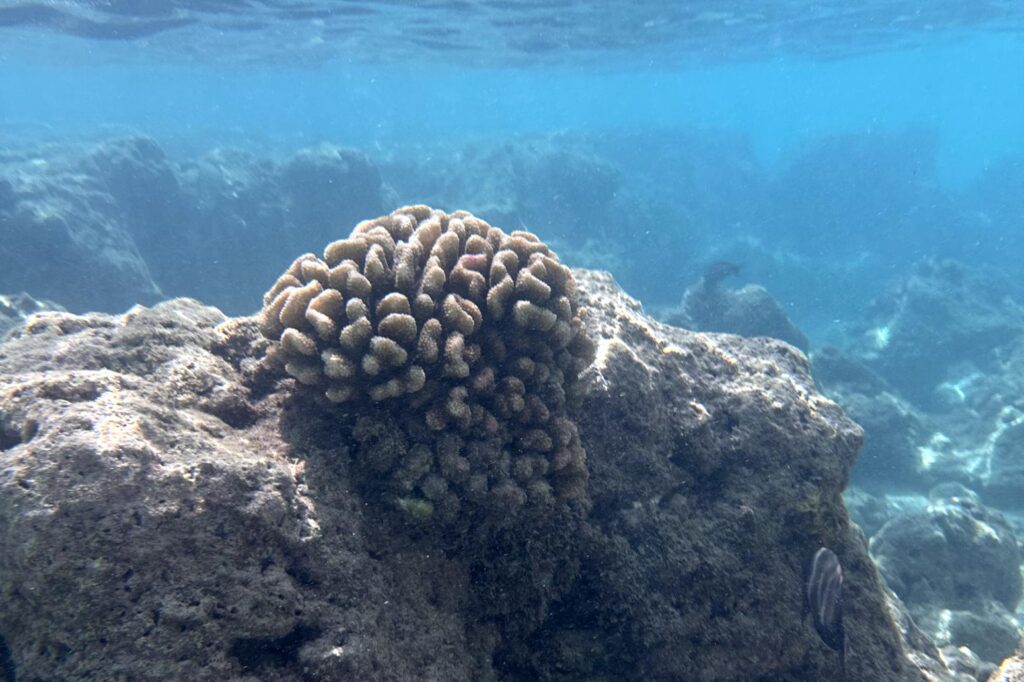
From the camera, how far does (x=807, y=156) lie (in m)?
37.7

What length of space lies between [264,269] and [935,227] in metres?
37.0

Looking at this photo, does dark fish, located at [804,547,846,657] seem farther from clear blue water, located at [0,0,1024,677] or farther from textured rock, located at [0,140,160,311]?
textured rock, located at [0,140,160,311]

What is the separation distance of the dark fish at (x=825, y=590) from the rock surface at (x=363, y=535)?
192 mm

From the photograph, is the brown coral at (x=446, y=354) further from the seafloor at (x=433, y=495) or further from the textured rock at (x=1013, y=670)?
the textured rock at (x=1013, y=670)

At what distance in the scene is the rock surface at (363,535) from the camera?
85.8 inches

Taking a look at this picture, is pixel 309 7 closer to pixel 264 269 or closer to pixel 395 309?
pixel 264 269

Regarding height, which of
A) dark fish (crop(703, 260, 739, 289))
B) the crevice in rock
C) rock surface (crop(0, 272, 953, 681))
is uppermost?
dark fish (crop(703, 260, 739, 289))

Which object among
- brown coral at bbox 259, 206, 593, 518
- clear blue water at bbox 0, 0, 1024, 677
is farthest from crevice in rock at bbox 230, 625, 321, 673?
clear blue water at bbox 0, 0, 1024, 677

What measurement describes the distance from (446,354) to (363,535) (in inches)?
40.3

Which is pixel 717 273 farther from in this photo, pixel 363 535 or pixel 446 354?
pixel 363 535

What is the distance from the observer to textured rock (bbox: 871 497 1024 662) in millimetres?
7250

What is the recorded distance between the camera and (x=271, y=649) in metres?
2.40

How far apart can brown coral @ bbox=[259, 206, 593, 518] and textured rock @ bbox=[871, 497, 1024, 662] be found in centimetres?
716

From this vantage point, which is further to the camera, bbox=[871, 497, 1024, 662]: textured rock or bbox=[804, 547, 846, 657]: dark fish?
bbox=[871, 497, 1024, 662]: textured rock
